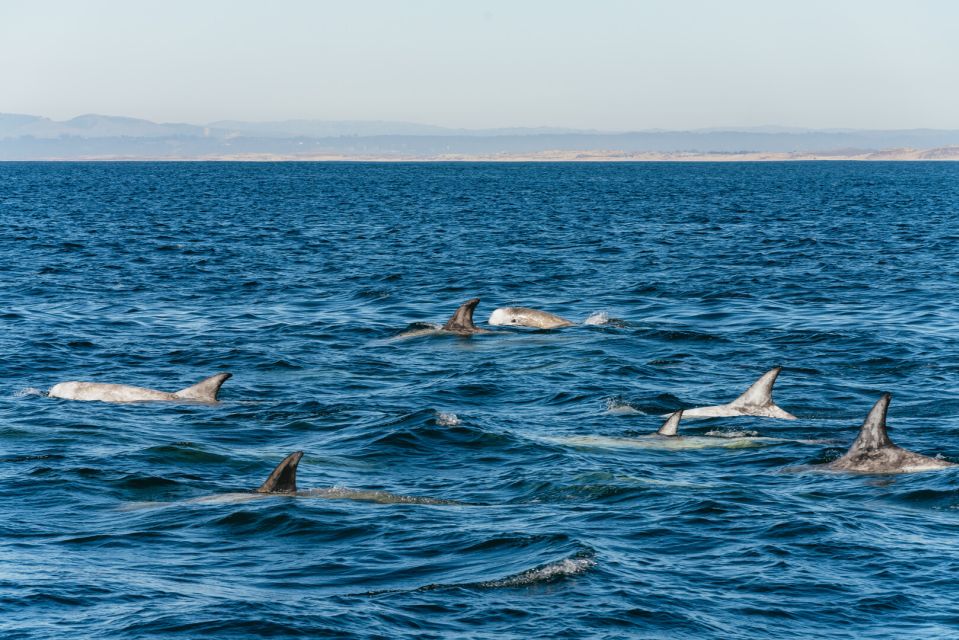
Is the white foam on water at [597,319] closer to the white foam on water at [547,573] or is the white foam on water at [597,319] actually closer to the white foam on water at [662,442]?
the white foam on water at [662,442]

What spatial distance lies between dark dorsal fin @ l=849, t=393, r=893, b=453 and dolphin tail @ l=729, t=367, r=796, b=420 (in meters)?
3.71

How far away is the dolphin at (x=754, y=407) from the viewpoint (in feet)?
69.5

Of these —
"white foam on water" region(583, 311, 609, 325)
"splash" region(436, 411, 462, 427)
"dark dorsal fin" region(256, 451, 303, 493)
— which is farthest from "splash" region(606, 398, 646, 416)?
"white foam on water" region(583, 311, 609, 325)

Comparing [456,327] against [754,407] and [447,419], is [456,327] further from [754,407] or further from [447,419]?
[754,407]

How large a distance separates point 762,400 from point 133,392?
458 inches

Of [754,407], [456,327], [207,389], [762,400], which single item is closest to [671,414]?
[754,407]

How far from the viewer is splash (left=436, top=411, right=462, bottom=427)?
817 inches

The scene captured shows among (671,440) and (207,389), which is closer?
(671,440)

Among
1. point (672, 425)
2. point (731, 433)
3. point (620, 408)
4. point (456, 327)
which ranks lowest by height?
point (620, 408)

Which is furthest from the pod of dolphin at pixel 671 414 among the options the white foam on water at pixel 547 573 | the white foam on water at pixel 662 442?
the white foam on water at pixel 547 573

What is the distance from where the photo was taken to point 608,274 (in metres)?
44.8

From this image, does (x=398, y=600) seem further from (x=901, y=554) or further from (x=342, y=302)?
(x=342, y=302)

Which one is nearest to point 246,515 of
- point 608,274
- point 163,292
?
point 163,292

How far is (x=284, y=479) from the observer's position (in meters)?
15.8
